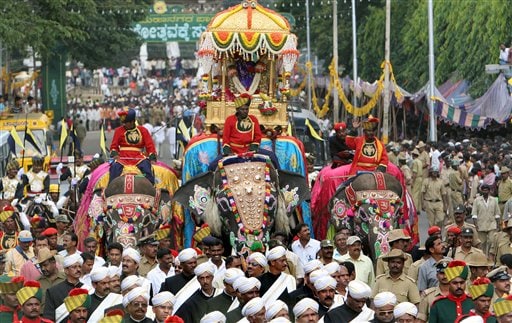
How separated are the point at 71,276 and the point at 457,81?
1220 inches

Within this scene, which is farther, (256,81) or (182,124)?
(182,124)

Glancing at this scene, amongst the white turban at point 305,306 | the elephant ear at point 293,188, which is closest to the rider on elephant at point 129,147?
the elephant ear at point 293,188

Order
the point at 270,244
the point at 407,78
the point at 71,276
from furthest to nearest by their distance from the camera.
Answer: the point at 407,78, the point at 270,244, the point at 71,276

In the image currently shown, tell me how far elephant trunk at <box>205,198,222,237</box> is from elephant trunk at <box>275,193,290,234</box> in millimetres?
642

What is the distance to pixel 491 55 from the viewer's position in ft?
144

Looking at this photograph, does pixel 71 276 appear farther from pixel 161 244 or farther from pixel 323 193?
pixel 323 193

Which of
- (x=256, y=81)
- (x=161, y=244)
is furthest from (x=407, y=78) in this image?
(x=161, y=244)

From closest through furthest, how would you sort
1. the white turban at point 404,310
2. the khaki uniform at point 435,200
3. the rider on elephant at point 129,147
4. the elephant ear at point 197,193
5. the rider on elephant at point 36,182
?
the white turban at point 404,310 → the elephant ear at point 197,193 → the rider on elephant at point 129,147 → the rider on elephant at point 36,182 → the khaki uniform at point 435,200

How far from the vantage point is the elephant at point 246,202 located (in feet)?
69.5

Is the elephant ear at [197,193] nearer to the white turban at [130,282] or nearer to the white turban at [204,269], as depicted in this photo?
the white turban at [204,269]

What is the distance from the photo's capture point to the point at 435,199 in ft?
101

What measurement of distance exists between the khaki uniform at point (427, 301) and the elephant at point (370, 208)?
4.63m

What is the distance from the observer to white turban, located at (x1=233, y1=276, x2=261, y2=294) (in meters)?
16.0

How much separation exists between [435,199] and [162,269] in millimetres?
12128
